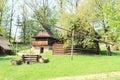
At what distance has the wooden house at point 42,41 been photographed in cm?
5906

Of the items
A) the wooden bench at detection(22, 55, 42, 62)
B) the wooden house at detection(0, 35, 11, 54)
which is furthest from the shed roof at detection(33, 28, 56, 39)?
the wooden bench at detection(22, 55, 42, 62)

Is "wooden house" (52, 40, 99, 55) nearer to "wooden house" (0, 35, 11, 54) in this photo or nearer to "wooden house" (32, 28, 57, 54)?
"wooden house" (0, 35, 11, 54)

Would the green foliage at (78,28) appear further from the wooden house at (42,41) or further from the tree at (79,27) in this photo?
the wooden house at (42,41)

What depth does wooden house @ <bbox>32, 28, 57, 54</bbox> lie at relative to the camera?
194 ft

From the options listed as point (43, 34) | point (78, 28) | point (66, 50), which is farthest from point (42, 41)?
point (78, 28)

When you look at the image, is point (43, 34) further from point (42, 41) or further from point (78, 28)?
point (78, 28)

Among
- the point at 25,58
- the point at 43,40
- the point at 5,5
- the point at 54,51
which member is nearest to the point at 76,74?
the point at 25,58

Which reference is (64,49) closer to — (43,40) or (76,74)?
(43,40)

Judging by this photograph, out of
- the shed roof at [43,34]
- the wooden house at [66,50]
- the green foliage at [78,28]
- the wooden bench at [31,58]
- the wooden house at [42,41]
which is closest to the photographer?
the wooden bench at [31,58]

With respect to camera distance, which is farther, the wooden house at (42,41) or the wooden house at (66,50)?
the wooden house at (42,41)

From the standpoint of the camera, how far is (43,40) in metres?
60.1

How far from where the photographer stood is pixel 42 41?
59.8 m

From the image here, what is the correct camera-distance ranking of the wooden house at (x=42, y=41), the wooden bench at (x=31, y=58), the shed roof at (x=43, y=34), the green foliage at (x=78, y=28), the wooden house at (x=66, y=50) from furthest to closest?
the shed roof at (x=43, y=34)
the wooden house at (x=42, y=41)
the wooden house at (x=66, y=50)
the green foliage at (x=78, y=28)
the wooden bench at (x=31, y=58)

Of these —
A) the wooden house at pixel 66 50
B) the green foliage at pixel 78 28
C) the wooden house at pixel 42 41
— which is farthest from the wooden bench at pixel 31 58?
the wooden house at pixel 42 41
